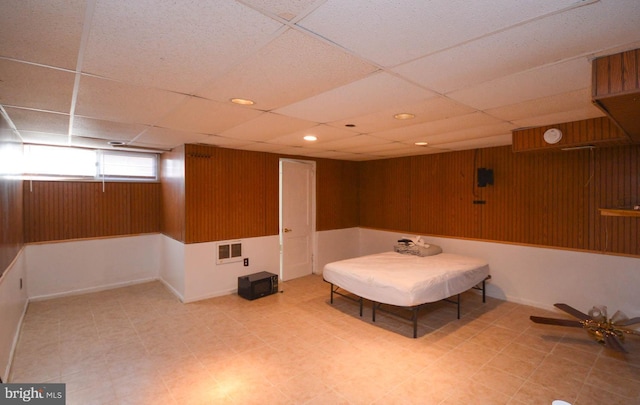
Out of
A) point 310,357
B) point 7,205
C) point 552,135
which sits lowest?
point 310,357

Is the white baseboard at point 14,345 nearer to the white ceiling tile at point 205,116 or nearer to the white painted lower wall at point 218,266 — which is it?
the white painted lower wall at point 218,266

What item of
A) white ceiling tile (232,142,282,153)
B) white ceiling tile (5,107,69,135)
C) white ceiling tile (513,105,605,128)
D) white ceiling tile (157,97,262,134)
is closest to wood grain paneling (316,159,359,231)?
white ceiling tile (232,142,282,153)

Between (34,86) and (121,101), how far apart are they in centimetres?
51

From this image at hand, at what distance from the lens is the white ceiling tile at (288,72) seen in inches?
61.7

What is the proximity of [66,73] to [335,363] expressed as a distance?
3.15m

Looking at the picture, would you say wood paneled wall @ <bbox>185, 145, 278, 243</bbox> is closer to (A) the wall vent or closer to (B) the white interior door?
(A) the wall vent

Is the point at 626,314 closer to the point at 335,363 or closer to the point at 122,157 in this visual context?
the point at 335,363

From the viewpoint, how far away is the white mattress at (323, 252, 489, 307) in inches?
136

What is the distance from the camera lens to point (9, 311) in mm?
3070

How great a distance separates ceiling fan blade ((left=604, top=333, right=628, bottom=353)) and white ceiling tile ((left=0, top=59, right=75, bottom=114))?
16.6 feet

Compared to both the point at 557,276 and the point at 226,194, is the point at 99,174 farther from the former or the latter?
the point at 557,276

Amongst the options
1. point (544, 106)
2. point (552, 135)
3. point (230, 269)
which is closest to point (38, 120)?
point (230, 269)

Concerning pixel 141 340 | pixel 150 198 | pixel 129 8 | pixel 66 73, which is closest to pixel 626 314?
pixel 129 8

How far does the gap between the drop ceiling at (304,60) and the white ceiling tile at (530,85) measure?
1cm
